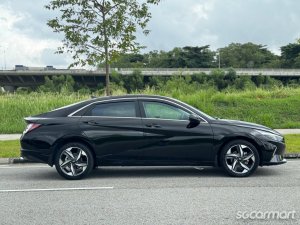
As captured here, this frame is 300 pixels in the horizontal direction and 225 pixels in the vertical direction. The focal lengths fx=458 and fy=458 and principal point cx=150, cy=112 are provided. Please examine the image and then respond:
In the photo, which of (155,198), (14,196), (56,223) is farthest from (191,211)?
(14,196)

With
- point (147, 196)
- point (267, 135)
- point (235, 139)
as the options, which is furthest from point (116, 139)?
point (267, 135)

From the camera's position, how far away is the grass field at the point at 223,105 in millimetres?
19161

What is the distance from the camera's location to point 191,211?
235 inches

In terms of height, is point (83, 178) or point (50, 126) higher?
point (50, 126)

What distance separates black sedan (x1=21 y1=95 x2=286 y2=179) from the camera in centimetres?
838

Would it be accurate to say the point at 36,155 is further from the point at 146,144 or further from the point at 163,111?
the point at 163,111

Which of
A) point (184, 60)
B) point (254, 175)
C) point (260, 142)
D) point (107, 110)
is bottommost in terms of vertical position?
point (254, 175)

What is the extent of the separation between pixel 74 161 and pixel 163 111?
74.2 inches

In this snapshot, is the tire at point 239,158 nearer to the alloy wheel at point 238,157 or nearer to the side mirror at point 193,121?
the alloy wheel at point 238,157

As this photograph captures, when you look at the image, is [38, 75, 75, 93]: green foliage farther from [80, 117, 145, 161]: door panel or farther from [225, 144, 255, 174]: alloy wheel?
[225, 144, 255, 174]: alloy wheel

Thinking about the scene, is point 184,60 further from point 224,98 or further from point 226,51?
point 224,98

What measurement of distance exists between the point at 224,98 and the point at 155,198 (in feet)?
49.9

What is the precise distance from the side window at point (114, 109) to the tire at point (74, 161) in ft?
2.32

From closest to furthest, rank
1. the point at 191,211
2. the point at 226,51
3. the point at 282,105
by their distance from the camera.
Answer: the point at 191,211
the point at 282,105
the point at 226,51
